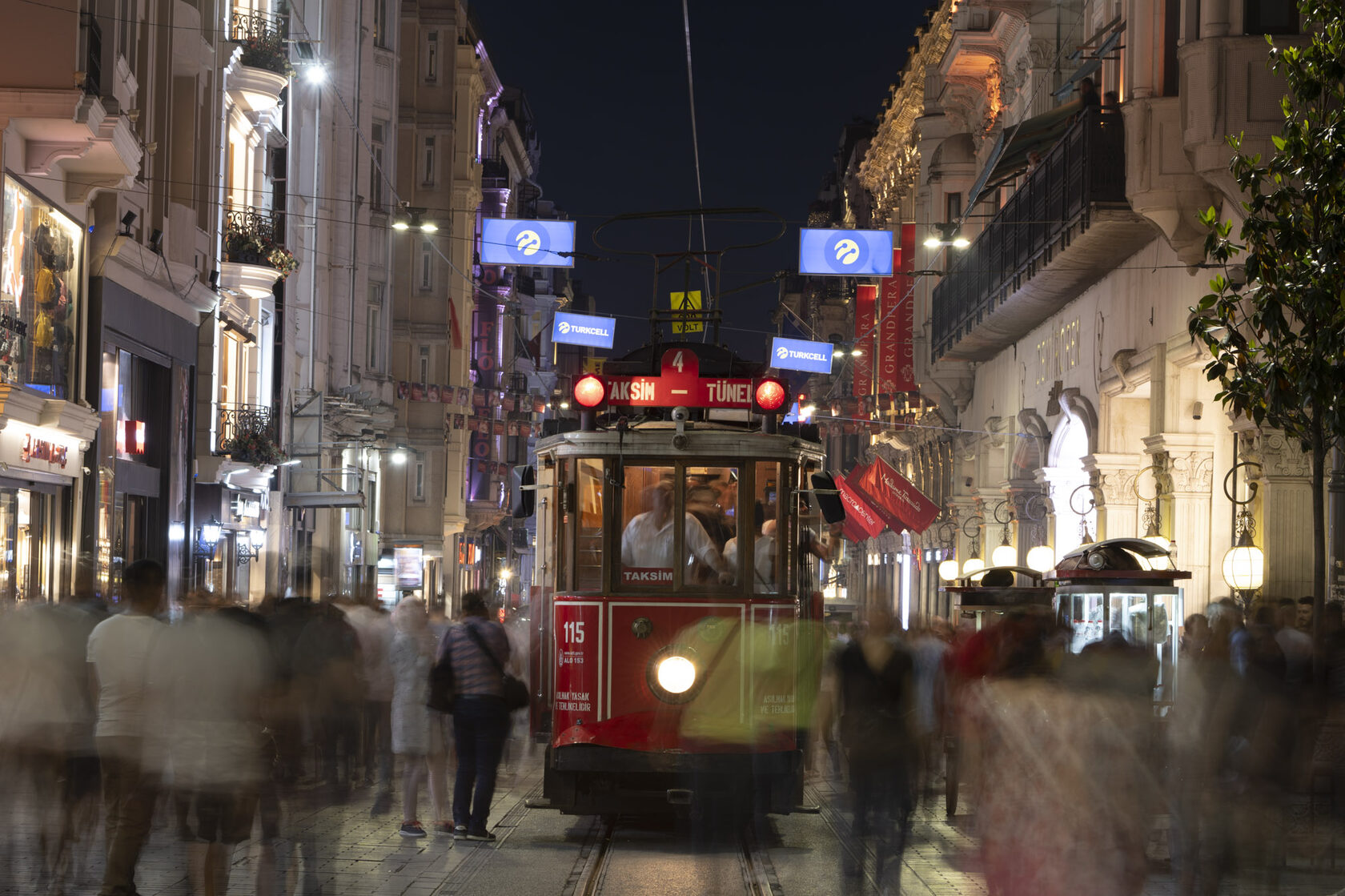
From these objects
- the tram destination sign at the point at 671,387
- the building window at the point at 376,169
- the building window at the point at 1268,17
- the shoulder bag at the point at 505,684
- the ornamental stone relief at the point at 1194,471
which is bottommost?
→ the shoulder bag at the point at 505,684

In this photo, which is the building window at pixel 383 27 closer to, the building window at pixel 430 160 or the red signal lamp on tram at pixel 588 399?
the building window at pixel 430 160

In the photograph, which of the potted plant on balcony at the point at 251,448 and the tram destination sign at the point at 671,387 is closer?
the tram destination sign at the point at 671,387

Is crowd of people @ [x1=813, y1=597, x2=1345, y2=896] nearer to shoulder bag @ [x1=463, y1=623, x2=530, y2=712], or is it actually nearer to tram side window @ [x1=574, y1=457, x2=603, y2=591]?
tram side window @ [x1=574, y1=457, x2=603, y2=591]

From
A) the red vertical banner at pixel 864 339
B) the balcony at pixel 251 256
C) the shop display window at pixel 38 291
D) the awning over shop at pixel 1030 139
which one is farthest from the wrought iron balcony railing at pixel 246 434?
the red vertical banner at pixel 864 339

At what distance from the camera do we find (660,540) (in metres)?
12.7

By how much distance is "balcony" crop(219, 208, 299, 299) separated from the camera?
2762 centimetres

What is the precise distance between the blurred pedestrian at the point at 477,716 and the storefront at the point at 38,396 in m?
6.11

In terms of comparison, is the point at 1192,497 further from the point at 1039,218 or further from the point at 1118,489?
the point at 1039,218

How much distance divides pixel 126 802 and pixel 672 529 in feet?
17.1

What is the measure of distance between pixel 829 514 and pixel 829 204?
77643 millimetres

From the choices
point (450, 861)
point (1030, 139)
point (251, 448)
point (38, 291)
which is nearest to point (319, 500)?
point (251, 448)

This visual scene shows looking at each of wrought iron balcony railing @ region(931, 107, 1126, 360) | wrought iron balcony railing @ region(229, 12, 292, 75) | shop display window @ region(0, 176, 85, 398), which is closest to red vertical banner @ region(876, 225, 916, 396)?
wrought iron balcony railing @ region(931, 107, 1126, 360)

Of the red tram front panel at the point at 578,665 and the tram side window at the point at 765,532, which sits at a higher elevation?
the tram side window at the point at 765,532

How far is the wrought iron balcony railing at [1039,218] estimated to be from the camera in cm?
2067
